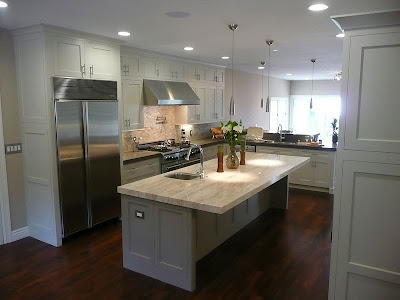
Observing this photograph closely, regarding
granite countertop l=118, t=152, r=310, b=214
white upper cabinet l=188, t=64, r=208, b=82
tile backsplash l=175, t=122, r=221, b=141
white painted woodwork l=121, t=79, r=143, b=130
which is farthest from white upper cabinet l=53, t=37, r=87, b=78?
tile backsplash l=175, t=122, r=221, b=141

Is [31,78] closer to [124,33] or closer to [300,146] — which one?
[124,33]

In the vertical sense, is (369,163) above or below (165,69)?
below

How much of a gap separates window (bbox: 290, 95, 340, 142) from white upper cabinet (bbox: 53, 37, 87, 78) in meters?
10.3

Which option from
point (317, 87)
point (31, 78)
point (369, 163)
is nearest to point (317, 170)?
point (369, 163)

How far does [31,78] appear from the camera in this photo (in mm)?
3891

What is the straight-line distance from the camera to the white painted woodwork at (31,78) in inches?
149

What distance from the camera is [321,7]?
291 centimetres

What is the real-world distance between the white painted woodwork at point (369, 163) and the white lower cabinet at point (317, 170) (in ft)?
13.2

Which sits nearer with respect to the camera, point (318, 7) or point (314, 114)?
point (318, 7)

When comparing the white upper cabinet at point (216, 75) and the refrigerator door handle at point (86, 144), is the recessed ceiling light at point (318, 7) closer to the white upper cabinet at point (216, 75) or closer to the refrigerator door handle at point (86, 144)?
the refrigerator door handle at point (86, 144)

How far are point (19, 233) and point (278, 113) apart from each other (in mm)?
9759

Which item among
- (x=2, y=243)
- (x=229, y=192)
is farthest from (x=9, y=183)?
(x=229, y=192)

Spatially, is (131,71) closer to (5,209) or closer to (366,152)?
(5,209)

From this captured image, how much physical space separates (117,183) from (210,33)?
2359 millimetres
